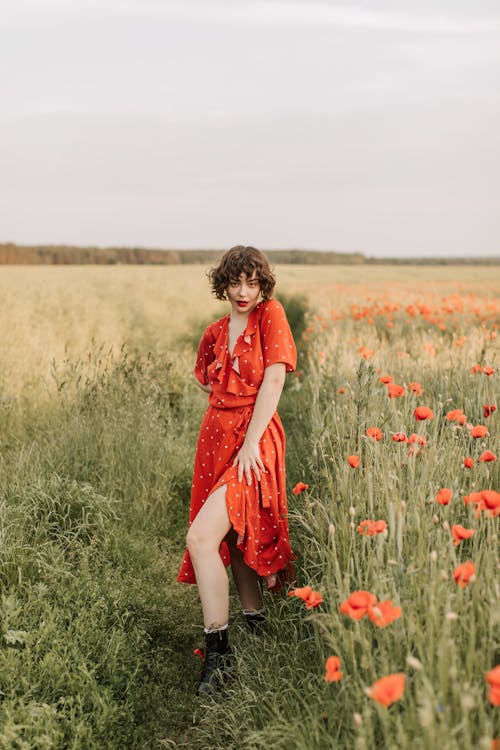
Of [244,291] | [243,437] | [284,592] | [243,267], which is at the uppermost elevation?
[243,267]

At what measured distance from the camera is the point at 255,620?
3.50 meters

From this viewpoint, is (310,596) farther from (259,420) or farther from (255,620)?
(255,620)

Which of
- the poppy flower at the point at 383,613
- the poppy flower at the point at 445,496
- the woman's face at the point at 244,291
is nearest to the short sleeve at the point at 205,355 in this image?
the woman's face at the point at 244,291

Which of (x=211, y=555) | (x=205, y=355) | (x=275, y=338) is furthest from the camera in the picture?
(x=205, y=355)

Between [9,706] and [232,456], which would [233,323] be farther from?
[9,706]

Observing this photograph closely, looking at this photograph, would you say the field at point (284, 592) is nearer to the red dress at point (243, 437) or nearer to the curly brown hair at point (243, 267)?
the red dress at point (243, 437)

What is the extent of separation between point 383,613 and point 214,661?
1520mm

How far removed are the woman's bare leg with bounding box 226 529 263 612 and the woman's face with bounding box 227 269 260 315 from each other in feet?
3.64

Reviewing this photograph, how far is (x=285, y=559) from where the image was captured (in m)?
3.44

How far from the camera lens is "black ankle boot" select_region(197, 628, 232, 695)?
3125 mm

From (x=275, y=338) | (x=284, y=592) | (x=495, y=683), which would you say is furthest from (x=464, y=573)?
(x=284, y=592)

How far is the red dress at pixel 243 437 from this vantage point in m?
3.25

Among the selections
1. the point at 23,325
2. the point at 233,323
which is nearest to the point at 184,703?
the point at 233,323

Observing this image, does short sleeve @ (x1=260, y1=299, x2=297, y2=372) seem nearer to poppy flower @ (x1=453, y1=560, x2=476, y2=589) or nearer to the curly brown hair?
the curly brown hair
